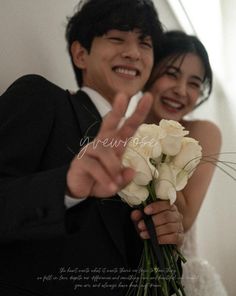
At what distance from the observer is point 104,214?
1.70 feet

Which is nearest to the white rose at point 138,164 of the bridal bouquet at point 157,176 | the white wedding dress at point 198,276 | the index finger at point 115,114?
the bridal bouquet at point 157,176

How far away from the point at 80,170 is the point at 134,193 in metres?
0.16

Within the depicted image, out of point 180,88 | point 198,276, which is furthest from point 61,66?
point 198,276

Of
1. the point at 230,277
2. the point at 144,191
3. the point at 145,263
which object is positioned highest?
the point at 144,191

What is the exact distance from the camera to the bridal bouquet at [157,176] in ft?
1.51

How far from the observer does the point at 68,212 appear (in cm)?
39

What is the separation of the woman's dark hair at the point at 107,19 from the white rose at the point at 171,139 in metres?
0.26

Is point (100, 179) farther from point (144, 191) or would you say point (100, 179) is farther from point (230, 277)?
point (230, 277)

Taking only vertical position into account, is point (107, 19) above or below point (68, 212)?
above

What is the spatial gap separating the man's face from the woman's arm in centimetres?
19

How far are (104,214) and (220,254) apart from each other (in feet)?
1.15

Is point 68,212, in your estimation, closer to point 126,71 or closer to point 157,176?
point 157,176

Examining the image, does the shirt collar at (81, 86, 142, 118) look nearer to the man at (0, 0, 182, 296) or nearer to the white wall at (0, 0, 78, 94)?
the man at (0, 0, 182, 296)

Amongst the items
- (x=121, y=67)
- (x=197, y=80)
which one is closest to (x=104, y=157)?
(x=121, y=67)
